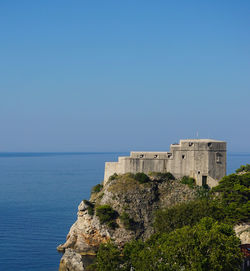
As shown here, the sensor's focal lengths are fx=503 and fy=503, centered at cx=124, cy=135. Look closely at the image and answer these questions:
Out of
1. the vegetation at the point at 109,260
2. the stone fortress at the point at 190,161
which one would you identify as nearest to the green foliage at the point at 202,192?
the stone fortress at the point at 190,161

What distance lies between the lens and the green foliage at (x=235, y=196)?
2085 inches

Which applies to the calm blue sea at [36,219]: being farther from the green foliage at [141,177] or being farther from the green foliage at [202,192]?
the green foliage at [202,192]

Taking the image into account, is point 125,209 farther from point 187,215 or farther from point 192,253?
point 192,253

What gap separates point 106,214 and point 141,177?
694cm


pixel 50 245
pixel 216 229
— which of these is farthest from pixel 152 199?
pixel 216 229

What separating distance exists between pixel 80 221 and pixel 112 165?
10564 mm

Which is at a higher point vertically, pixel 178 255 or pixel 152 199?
pixel 152 199

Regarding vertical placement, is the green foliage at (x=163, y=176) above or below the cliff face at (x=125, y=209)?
above

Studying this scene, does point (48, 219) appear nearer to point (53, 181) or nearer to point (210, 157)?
point (210, 157)

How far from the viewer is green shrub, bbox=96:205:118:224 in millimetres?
61438

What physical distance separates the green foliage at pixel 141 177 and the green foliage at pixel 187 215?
8941mm

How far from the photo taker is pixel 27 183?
454 feet

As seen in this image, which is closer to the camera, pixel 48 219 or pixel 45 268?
pixel 45 268

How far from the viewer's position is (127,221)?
61250 millimetres
